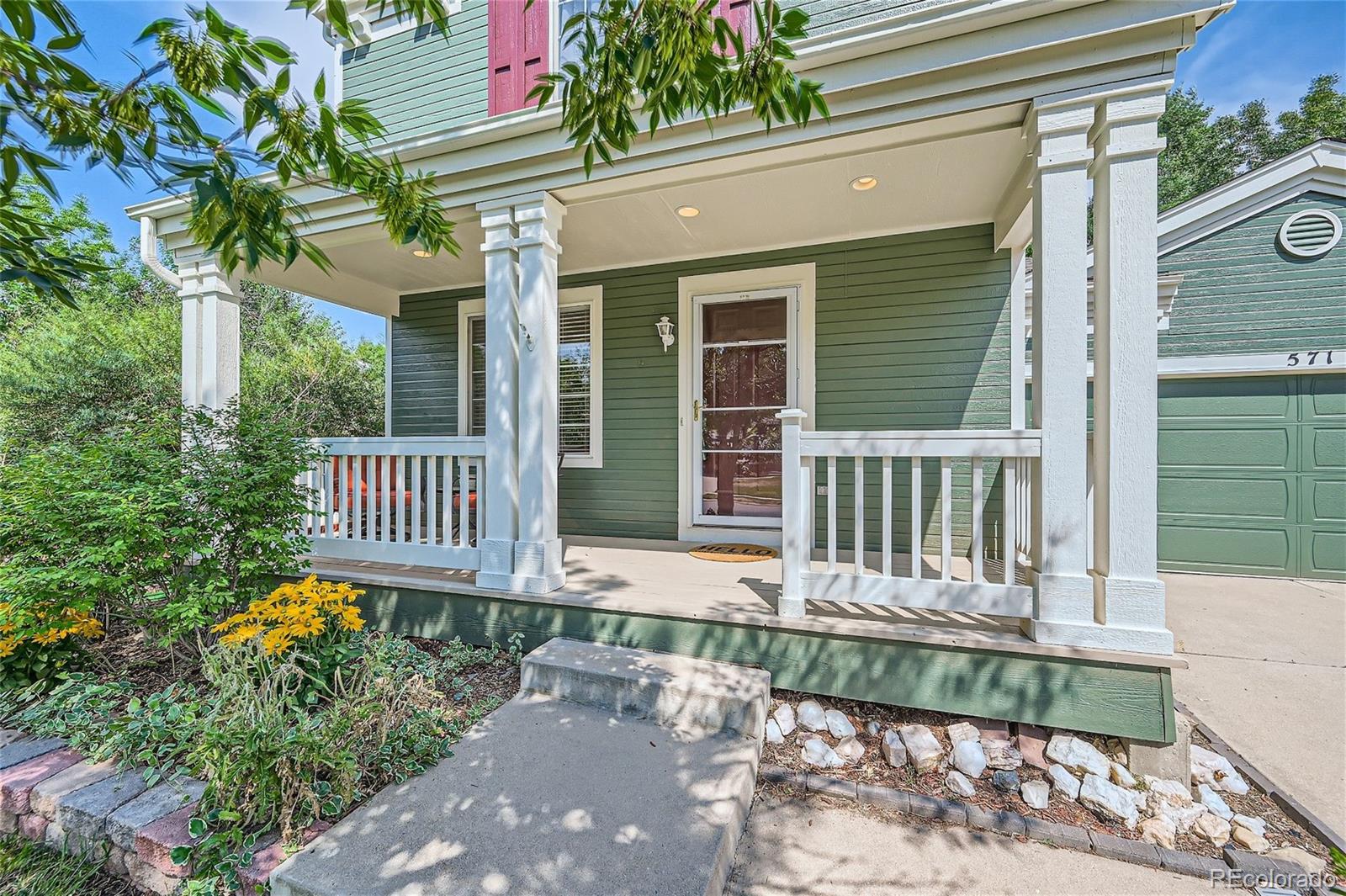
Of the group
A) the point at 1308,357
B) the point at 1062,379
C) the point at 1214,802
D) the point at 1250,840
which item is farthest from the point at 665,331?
the point at 1308,357

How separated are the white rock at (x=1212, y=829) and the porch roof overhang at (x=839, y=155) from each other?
2.88 m

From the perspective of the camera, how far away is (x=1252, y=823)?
200cm

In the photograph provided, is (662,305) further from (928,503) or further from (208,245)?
(208,245)

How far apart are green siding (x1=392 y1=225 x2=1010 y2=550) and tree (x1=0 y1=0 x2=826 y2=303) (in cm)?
284

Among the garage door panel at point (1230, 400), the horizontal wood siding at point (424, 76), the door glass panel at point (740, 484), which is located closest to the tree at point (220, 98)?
the door glass panel at point (740, 484)

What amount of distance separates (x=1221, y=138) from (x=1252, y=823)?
19199mm

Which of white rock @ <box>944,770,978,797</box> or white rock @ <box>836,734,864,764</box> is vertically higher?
white rock @ <box>836,734,864,764</box>

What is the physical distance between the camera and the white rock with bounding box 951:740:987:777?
2306 millimetres

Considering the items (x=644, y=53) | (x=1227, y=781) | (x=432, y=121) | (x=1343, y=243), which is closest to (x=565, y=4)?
(x=432, y=121)

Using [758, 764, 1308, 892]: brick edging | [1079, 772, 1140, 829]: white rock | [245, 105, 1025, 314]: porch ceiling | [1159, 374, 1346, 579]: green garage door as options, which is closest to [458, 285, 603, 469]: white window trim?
[245, 105, 1025, 314]: porch ceiling

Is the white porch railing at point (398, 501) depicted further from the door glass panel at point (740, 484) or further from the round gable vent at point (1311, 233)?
the round gable vent at point (1311, 233)

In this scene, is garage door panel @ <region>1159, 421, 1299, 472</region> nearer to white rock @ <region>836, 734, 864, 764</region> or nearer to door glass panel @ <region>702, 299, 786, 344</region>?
door glass panel @ <region>702, 299, 786, 344</region>

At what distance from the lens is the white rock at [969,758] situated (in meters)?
2.31

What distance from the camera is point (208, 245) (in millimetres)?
1609
